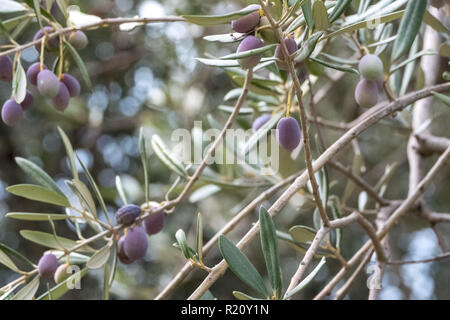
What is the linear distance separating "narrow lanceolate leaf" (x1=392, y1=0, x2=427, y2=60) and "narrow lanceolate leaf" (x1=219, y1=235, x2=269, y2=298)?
1.09 ft

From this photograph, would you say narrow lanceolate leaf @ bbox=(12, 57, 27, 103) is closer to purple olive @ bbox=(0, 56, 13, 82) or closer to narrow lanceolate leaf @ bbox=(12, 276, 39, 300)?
purple olive @ bbox=(0, 56, 13, 82)

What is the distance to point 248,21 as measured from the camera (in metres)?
0.66

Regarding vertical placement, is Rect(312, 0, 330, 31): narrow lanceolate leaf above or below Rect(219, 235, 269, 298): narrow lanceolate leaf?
above

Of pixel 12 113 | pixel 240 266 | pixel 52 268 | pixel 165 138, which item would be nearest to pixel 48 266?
pixel 52 268

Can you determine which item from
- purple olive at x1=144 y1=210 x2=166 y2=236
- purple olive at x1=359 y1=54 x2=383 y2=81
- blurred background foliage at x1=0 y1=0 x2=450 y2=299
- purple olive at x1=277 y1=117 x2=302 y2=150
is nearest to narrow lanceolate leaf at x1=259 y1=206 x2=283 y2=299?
purple olive at x1=277 y1=117 x2=302 y2=150

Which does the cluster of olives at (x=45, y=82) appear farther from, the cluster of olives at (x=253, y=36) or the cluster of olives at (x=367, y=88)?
the cluster of olives at (x=367, y=88)

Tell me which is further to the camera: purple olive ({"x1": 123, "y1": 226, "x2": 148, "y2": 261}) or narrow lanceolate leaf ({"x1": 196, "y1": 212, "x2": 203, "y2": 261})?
purple olive ({"x1": 123, "y1": 226, "x2": 148, "y2": 261})

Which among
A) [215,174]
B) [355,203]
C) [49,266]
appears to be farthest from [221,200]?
[49,266]

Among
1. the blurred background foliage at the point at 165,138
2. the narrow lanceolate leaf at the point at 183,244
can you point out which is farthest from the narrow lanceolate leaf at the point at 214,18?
the blurred background foliage at the point at 165,138

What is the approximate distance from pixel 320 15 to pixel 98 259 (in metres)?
0.54

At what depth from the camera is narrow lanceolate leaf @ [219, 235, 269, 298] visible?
688 mm

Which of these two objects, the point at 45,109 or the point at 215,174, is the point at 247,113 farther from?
the point at 45,109
